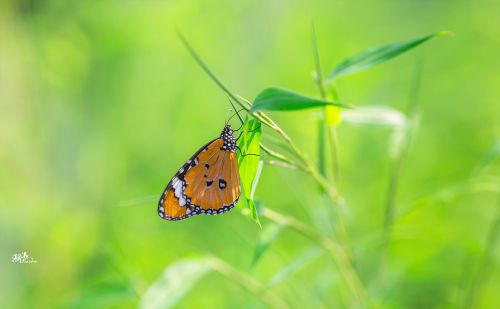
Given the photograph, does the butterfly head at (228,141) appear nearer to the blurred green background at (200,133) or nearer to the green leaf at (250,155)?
the green leaf at (250,155)

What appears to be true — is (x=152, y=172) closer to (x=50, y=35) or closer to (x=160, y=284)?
(x=50, y=35)

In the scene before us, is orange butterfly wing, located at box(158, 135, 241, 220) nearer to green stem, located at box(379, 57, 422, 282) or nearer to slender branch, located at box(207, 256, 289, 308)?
slender branch, located at box(207, 256, 289, 308)

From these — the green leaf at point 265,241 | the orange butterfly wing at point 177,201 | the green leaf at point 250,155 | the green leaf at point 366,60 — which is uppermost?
the green leaf at point 366,60

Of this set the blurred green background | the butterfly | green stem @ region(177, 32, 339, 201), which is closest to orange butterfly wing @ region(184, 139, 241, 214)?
the butterfly

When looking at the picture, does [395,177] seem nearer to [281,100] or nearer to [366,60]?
[366,60]

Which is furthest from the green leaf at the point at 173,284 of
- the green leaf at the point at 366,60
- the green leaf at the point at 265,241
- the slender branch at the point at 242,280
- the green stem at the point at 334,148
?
the green leaf at the point at 366,60
